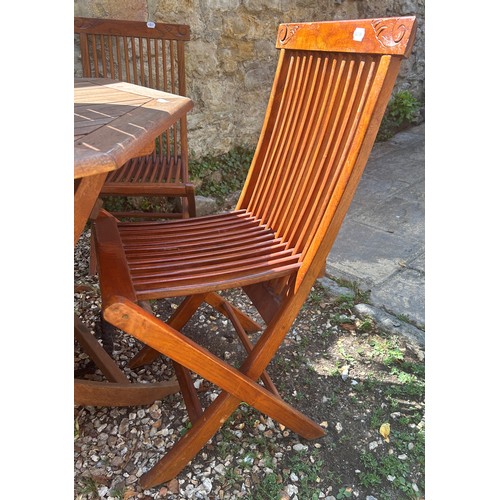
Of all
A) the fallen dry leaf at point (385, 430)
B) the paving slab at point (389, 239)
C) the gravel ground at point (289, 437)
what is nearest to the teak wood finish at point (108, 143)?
the gravel ground at point (289, 437)

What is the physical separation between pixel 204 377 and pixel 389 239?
2012 mm

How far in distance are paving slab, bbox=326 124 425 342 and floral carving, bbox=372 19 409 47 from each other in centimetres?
137

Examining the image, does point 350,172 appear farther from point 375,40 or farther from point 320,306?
point 320,306

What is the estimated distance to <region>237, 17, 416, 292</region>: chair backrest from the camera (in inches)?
52.6

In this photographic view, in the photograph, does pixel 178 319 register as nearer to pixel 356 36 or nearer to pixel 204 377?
pixel 204 377

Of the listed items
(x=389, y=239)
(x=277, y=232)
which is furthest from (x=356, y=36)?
(x=389, y=239)

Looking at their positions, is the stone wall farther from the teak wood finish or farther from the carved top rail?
the carved top rail

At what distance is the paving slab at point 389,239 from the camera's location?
2.55m

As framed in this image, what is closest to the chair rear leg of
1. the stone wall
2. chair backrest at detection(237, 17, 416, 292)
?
chair backrest at detection(237, 17, 416, 292)

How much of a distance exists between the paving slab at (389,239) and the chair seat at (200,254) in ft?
3.18

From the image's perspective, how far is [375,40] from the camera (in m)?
1.34

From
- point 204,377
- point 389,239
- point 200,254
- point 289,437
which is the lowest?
point 289,437

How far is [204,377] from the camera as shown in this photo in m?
1.38

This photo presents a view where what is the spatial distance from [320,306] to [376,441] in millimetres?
847
